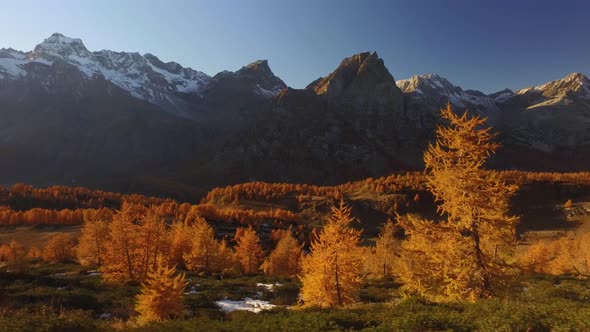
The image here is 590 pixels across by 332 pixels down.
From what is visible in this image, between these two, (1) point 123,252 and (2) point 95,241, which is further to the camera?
(2) point 95,241

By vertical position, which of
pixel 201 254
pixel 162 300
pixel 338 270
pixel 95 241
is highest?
pixel 338 270

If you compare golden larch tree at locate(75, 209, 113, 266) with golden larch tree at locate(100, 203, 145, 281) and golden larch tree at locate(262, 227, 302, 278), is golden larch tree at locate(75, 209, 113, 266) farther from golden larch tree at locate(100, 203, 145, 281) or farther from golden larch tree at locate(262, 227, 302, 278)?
golden larch tree at locate(262, 227, 302, 278)

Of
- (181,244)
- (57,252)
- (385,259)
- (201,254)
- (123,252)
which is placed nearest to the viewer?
(123,252)

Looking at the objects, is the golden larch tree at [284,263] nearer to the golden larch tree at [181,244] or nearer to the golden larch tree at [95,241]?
the golden larch tree at [181,244]

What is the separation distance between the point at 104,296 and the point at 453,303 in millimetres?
30742

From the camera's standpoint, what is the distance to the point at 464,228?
63.2ft

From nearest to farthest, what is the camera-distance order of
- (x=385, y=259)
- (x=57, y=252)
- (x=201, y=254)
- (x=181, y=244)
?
(x=385, y=259)
(x=201, y=254)
(x=181, y=244)
(x=57, y=252)

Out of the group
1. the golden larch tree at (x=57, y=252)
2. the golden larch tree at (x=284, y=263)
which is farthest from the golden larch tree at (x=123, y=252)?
the golden larch tree at (x=57, y=252)

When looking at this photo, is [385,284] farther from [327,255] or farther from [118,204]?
[118,204]

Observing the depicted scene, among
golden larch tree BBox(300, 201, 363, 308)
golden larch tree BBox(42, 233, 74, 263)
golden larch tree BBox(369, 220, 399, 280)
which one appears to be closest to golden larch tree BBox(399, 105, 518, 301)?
golden larch tree BBox(300, 201, 363, 308)

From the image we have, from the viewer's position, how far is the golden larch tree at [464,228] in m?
18.3

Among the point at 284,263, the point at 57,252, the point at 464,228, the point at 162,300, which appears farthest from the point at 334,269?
the point at 57,252

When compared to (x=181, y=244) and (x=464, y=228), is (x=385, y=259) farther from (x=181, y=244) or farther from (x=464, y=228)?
(x=464, y=228)

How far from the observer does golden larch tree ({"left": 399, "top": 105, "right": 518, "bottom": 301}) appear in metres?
18.3
